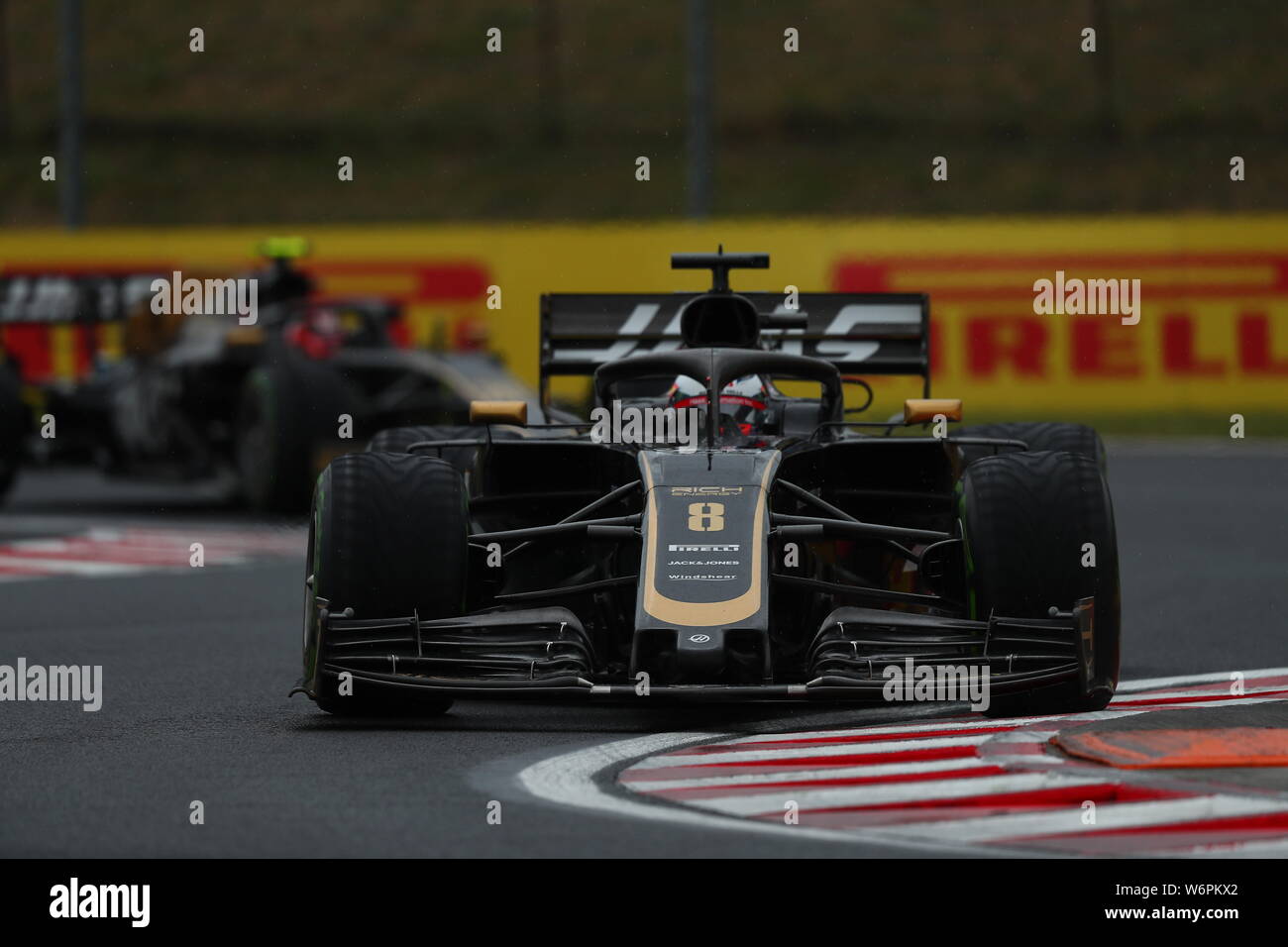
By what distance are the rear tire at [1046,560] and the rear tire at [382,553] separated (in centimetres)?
182

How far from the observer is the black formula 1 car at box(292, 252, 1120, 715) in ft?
26.1

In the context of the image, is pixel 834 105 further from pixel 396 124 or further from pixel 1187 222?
pixel 1187 222

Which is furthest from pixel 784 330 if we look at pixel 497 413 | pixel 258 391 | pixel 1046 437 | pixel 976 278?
pixel 976 278

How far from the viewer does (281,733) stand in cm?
827

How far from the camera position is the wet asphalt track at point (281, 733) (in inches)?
248

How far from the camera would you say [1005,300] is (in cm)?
2472

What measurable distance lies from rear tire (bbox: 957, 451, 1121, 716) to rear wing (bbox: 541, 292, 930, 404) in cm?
273

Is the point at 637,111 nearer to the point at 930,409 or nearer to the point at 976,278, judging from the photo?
the point at 976,278

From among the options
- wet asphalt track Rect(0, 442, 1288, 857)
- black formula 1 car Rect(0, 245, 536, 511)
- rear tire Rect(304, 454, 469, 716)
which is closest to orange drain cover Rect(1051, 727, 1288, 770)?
wet asphalt track Rect(0, 442, 1288, 857)

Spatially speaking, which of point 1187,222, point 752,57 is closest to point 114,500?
point 1187,222

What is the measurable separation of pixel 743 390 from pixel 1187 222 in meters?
15.8
